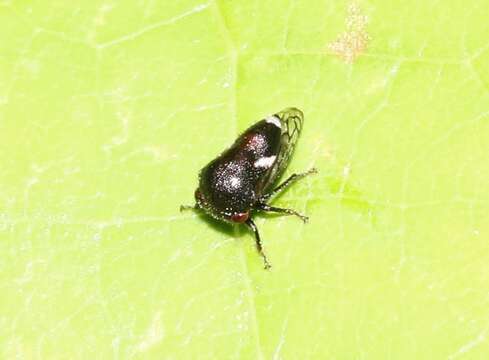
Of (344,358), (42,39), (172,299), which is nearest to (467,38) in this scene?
(344,358)

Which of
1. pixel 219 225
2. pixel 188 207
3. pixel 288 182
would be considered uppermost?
pixel 288 182

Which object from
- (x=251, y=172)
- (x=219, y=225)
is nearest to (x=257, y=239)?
(x=219, y=225)

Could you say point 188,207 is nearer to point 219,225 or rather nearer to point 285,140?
point 219,225

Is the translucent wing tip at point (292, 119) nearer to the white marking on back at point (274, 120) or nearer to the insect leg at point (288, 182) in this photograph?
the white marking on back at point (274, 120)

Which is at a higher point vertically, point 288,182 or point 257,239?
point 288,182

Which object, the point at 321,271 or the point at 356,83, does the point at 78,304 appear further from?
the point at 356,83

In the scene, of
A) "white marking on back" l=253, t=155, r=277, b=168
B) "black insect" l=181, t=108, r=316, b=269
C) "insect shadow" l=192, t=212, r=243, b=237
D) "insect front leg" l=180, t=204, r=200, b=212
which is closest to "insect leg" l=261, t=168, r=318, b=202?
"black insect" l=181, t=108, r=316, b=269

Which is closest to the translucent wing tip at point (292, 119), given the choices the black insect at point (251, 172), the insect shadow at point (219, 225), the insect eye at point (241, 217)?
the black insect at point (251, 172)

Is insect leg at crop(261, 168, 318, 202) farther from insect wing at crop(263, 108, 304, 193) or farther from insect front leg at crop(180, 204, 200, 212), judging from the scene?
insect front leg at crop(180, 204, 200, 212)

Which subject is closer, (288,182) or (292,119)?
(292,119)
